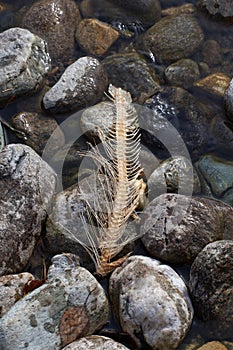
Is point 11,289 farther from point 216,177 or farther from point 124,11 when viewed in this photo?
point 124,11

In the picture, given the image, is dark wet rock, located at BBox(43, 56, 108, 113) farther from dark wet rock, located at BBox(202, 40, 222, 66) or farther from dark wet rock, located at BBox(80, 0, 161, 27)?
dark wet rock, located at BBox(202, 40, 222, 66)

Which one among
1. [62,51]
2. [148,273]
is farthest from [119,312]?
[62,51]

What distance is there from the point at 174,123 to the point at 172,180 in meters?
0.87

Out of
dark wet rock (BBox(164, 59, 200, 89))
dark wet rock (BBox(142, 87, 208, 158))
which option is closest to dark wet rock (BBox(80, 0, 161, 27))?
dark wet rock (BBox(164, 59, 200, 89))

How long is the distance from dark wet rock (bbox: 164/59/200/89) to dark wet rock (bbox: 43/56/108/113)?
2.90 ft

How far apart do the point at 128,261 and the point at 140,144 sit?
5.23 feet

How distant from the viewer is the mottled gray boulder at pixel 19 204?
18.6 feet

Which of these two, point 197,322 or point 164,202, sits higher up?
point 164,202

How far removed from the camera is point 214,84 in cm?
712

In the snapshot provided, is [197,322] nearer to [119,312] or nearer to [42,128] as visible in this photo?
[119,312]

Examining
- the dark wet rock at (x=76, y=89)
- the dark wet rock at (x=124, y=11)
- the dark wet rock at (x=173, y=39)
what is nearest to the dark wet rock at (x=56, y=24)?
the dark wet rock at (x=124, y=11)

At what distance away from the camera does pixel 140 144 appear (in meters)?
6.59

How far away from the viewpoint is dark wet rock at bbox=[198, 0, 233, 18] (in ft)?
25.2

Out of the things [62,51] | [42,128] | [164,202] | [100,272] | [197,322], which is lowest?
[197,322]
